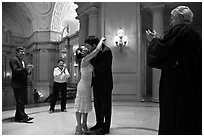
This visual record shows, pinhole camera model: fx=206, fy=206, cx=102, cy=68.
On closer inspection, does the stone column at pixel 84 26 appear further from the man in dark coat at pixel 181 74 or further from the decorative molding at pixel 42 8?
the man in dark coat at pixel 181 74

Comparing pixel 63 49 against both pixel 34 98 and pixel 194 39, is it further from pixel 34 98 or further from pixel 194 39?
pixel 194 39

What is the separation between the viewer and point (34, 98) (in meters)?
10.3

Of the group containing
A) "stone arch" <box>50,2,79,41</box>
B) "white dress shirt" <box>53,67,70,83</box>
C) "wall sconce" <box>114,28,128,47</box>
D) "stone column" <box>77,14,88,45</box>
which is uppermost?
"stone arch" <box>50,2,79,41</box>

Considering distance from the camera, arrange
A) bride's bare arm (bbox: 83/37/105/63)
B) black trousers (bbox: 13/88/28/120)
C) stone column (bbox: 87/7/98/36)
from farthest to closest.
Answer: stone column (bbox: 87/7/98/36), black trousers (bbox: 13/88/28/120), bride's bare arm (bbox: 83/37/105/63)

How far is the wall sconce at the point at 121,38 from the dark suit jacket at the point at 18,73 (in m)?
3.92

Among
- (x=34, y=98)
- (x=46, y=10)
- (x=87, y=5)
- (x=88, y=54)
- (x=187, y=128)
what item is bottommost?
(x=34, y=98)

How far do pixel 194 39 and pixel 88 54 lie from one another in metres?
1.58

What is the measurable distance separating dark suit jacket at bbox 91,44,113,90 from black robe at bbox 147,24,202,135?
1176 mm

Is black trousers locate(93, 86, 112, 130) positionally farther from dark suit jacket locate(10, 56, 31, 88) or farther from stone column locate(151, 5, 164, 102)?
stone column locate(151, 5, 164, 102)

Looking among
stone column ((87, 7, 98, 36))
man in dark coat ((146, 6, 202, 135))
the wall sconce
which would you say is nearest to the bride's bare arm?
man in dark coat ((146, 6, 202, 135))

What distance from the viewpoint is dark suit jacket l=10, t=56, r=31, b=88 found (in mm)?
4250

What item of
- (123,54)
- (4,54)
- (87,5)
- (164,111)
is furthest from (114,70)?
(4,54)

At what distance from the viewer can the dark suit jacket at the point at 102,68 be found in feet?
10.5

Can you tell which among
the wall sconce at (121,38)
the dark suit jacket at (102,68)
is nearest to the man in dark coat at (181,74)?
the dark suit jacket at (102,68)
